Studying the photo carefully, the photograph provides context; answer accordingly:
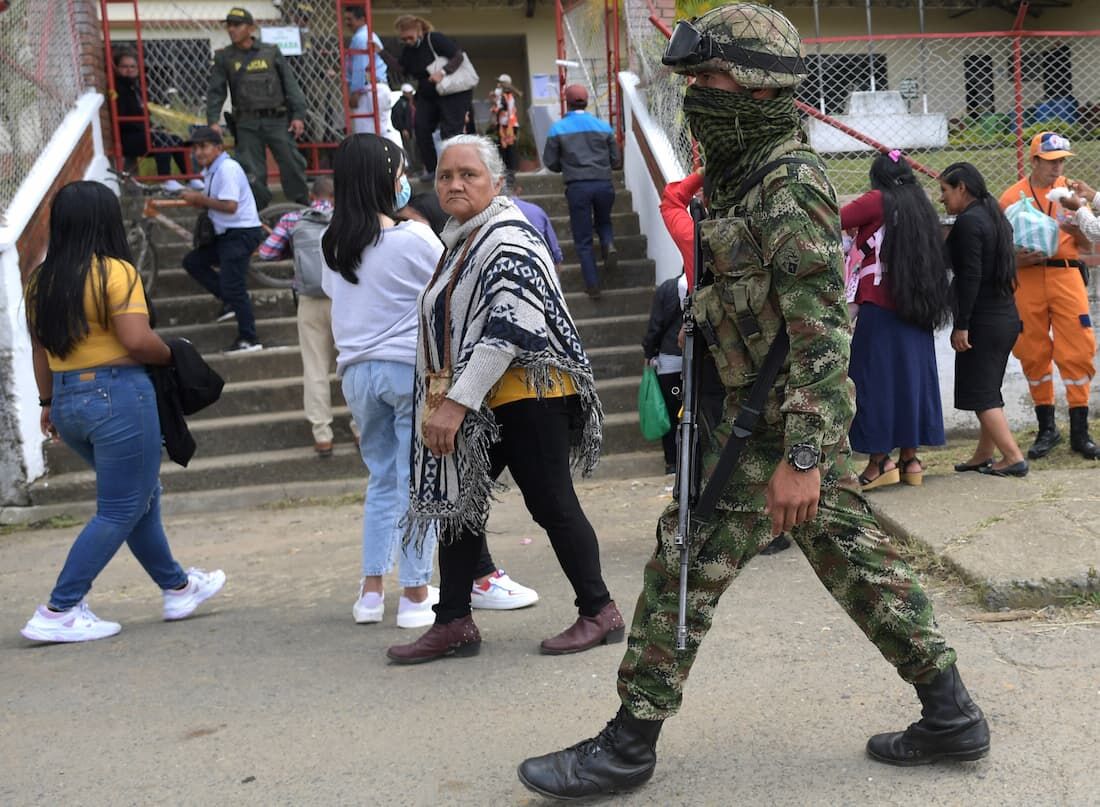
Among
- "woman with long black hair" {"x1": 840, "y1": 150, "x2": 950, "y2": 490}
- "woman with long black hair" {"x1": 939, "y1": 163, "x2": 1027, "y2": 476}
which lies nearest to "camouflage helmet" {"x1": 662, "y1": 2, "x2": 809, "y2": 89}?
"woman with long black hair" {"x1": 840, "y1": 150, "x2": 950, "y2": 490}

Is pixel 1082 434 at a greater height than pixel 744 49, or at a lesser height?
lesser

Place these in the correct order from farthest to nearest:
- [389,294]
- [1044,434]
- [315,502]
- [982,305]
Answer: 1. [315,502]
2. [1044,434]
3. [982,305]
4. [389,294]

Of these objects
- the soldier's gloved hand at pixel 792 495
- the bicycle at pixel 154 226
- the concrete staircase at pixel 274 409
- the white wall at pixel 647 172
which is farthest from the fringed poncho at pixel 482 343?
the bicycle at pixel 154 226

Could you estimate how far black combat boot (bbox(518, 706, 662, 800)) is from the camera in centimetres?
294

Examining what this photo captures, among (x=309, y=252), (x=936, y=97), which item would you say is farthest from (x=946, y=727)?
(x=936, y=97)

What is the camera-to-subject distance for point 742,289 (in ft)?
9.22

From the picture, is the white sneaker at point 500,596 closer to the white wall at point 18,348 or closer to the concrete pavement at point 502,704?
the concrete pavement at point 502,704

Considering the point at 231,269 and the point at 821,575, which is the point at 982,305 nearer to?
the point at 821,575

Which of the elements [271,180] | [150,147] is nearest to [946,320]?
[150,147]

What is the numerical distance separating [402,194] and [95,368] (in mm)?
1396

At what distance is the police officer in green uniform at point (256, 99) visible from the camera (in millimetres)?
9602

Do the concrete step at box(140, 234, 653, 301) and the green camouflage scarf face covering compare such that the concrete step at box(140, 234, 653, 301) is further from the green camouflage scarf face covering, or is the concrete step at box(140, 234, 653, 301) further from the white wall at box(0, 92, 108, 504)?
the green camouflage scarf face covering

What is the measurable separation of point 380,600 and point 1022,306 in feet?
14.4

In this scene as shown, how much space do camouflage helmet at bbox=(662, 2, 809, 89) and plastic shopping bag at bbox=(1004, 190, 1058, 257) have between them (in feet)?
14.2
